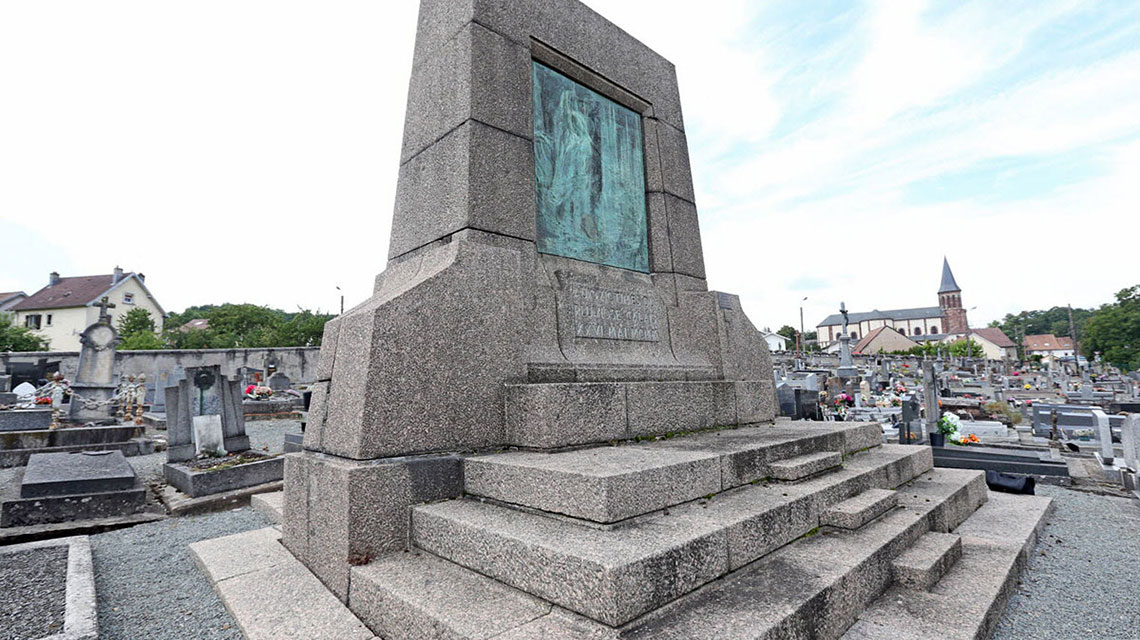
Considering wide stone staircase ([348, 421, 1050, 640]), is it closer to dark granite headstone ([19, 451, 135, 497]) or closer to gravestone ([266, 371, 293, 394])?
dark granite headstone ([19, 451, 135, 497])

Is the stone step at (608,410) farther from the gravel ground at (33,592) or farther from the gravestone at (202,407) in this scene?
the gravestone at (202,407)

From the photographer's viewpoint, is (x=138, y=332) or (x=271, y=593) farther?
(x=138, y=332)

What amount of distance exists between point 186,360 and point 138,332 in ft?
75.1

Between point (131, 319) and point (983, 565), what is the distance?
54995 millimetres

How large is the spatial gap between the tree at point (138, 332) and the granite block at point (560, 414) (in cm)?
4789

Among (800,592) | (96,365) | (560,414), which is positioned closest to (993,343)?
(560,414)

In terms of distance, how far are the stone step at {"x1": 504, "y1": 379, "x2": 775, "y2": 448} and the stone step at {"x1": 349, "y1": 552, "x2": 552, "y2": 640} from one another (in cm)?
102

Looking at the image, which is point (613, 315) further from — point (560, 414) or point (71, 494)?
point (71, 494)

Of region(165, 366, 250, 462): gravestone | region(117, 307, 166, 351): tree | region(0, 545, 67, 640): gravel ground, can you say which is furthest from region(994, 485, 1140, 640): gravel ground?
region(117, 307, 166, 351): tree

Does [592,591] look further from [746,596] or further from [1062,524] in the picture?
[1062,524]

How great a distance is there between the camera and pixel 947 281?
9506 centimetres

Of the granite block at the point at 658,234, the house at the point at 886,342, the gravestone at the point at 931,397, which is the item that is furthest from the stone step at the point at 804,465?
the house at the point at 886,342

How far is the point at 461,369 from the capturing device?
343 centimetres

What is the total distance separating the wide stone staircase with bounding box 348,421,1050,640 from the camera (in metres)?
1.98
